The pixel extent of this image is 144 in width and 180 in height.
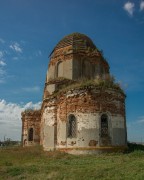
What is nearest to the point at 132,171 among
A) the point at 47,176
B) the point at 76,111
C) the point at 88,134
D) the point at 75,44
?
the point at 47,176

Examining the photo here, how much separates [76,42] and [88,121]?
1113 centimetres

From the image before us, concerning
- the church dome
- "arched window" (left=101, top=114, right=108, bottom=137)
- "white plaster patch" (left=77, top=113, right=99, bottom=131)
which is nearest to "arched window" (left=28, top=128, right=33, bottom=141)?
the church dome

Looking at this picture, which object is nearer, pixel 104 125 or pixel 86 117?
pixel 86 117

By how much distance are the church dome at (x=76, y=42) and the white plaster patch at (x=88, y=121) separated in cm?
988

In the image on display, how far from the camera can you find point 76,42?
25891mm

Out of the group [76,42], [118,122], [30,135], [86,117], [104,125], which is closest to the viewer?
[86,117]

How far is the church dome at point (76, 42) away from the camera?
25.7 m

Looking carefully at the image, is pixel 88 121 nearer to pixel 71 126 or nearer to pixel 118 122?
pixel 71 126

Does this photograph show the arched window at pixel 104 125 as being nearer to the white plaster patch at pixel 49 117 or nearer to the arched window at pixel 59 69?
the white plaster patch at pixel 49 117

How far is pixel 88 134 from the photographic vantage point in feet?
56.2

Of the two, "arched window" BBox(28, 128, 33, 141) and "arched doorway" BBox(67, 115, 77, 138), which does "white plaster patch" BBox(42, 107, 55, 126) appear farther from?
"arched window" BBox(28, 128, 33, 141)

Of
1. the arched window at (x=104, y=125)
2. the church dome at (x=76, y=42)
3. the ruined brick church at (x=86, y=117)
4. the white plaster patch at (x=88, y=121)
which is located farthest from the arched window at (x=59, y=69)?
the arched window at (x=104, y=125)

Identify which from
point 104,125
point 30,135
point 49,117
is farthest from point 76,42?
point 30,135

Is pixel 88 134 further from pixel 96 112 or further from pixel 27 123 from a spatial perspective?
pixel 27 123
